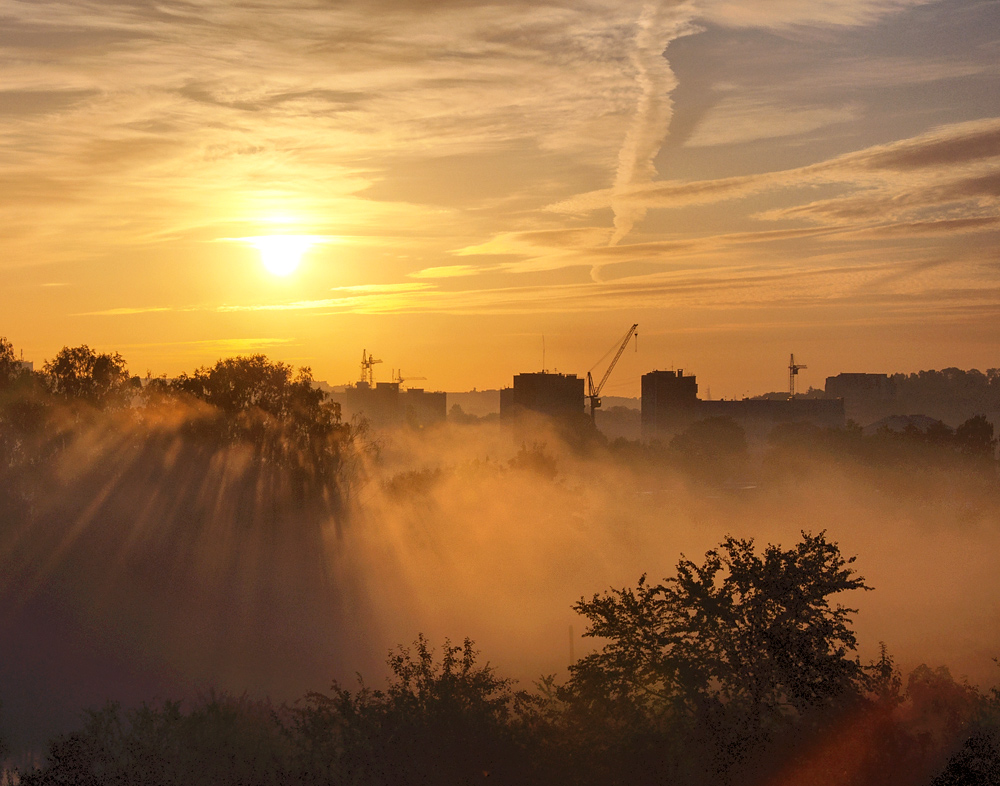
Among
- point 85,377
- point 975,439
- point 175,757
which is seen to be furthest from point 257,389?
point 975,439

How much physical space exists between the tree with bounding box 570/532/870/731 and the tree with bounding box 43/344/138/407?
208 feet

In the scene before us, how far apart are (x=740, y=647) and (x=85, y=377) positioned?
69.2m

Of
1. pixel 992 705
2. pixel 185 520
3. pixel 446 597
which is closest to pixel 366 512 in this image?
pixel 446 597

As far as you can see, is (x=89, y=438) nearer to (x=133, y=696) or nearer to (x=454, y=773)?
(x=133, y=696)

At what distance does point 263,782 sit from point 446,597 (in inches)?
2758

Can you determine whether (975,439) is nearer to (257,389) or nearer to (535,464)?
(535,464)

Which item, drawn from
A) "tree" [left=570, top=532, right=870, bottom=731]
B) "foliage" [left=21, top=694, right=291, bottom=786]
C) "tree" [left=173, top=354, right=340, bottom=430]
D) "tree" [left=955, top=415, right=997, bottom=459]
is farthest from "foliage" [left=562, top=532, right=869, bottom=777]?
"tree" [left=955, top=415, right=997, bottom=459]

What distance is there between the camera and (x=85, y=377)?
3516 inches

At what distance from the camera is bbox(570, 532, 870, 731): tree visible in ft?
111

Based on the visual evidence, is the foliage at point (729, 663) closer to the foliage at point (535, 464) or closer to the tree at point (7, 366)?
the tree at point (7, 366)

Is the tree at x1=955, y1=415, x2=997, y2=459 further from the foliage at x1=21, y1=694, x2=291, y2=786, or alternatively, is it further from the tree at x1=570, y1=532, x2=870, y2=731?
the foliage at x1=21, y1=694, x2=291, y2=786

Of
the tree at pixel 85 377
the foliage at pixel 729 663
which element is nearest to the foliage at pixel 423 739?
the foliage at pixel 729 663

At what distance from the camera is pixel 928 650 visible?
337 ft

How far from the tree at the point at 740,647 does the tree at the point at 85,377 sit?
63440 mm
